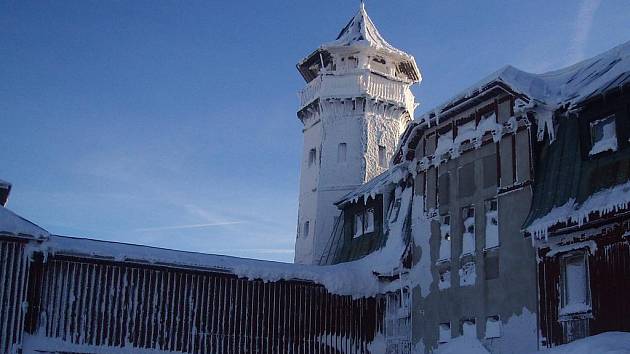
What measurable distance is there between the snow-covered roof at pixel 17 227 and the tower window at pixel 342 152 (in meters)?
18.7

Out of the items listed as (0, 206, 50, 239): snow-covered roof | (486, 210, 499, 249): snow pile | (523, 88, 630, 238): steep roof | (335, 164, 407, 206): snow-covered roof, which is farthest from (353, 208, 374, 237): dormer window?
(0, 206, 50, 239): snow-covered roof

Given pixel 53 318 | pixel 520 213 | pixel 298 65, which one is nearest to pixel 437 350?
pixel 520 213

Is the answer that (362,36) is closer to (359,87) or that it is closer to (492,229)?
(359,87)

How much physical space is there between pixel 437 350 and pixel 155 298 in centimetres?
1053

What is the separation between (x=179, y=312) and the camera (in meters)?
28.3

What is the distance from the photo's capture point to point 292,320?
30000mm

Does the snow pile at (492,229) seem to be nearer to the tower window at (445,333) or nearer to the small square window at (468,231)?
the small square window at (468,231)

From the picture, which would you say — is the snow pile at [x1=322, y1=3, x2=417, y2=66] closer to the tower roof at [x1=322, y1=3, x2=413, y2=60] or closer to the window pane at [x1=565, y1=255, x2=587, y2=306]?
the tower roof at [x1=322, y1=3, x2=413, y2=60]

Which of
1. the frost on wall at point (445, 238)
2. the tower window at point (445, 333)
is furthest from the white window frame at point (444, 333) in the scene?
the frost on wall at point (445, 238)

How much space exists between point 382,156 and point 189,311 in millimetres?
17047

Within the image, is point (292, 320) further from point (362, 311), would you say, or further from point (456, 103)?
point (456, 103)

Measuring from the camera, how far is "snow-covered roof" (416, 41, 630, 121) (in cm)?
2092

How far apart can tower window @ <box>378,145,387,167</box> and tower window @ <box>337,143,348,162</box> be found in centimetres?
191

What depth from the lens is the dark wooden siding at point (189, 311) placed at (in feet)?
87.3
